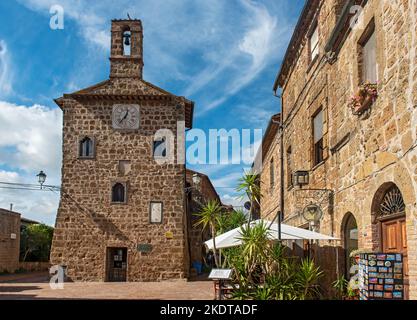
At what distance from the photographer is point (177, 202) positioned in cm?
2062

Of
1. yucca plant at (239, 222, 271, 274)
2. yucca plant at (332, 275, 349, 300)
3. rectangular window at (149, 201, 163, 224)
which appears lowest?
yucca plant at (332, 275, 349, 300)

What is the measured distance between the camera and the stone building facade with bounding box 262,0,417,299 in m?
6.17

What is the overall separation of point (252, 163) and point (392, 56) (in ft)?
64.1

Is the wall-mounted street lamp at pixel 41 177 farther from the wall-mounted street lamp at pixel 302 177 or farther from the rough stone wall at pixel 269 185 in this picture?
the wall-mounted street lamp at pixel 302 177

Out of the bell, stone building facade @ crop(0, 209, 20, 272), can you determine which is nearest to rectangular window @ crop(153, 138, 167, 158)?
the bell

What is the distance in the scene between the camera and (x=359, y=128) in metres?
8.12

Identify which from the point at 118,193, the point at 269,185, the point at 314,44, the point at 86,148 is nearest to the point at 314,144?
the point at 314,44

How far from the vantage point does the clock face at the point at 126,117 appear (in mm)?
21078

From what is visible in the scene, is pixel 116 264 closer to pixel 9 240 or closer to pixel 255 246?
pixel 9 240

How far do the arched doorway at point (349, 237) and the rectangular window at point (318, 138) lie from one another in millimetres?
2052

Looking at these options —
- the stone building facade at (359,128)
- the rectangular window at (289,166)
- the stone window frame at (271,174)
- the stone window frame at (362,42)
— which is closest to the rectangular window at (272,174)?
the stone window frame at (271,174)

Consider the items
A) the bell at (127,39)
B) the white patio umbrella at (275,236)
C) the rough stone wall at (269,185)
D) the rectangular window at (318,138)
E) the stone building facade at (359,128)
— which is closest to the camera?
the stone building facade at (359,128)

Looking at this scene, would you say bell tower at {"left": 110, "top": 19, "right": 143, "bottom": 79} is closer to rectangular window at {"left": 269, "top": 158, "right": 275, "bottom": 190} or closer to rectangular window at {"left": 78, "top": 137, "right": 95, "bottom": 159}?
rectangular window at {"left": 78, "top": 137, "right": 95, "bottom": 159}
